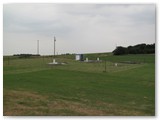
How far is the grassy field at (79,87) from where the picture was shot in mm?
4707

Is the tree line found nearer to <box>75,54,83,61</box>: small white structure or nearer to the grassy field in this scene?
the grassy field

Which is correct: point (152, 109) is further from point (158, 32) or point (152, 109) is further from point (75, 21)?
point (75, 21)

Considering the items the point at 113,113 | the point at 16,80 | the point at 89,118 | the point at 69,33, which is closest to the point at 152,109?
the point at 113,113

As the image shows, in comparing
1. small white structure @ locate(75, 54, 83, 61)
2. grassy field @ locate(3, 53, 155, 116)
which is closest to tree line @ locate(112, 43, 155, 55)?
grassy field @ locate(3, 53, 155, 116)

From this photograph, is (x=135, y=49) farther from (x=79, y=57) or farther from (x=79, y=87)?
A: (x=79, y=87)

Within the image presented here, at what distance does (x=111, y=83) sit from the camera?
18.4 ft

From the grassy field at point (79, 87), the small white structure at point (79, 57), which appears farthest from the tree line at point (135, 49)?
the small white structure at point (79, 57)

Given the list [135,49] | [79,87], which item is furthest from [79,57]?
[135,49]

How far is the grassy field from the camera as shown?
15.4 feet

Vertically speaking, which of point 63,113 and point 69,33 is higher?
point 69,33

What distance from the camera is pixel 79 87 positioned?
5367 mm

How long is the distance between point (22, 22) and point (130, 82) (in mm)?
2072

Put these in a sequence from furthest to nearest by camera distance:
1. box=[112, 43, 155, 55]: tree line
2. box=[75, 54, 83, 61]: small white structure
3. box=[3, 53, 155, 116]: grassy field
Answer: box=[75, 54, 83, 61]: small white structure
box=[112, 43, 155, 55]: tree line
box=[3, 53, 155, 116]: grassy field

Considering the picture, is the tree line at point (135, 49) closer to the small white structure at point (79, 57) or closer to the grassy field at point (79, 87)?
the grassy field at point (79, 87)
